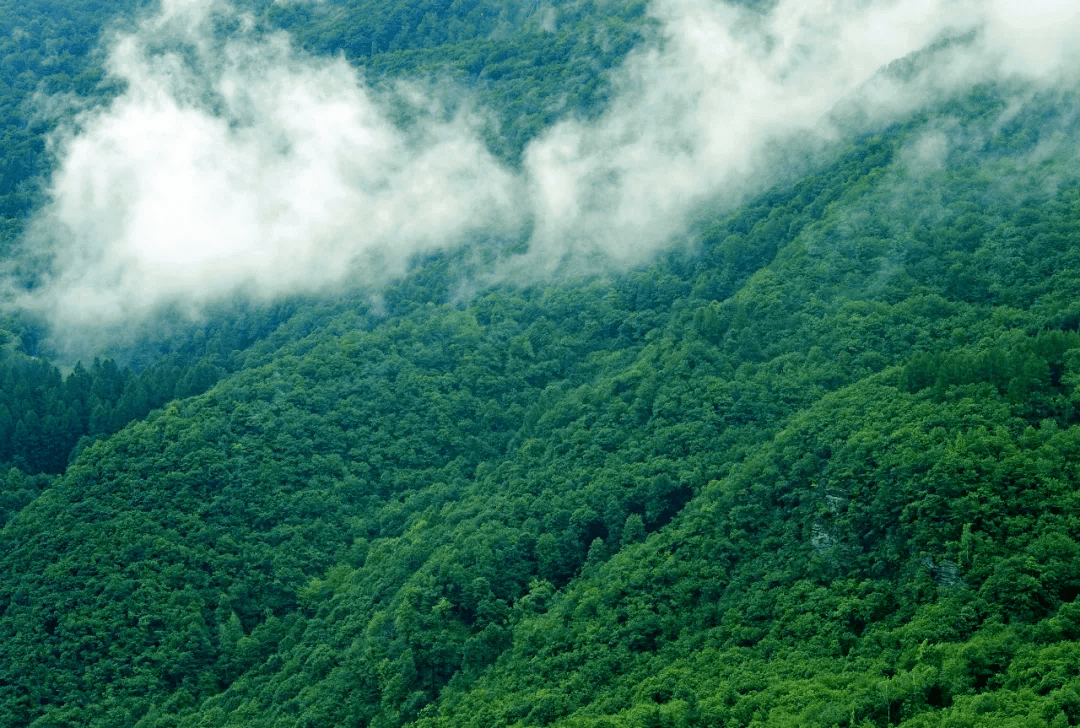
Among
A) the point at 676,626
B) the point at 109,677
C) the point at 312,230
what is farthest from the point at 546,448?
the point at 312,230

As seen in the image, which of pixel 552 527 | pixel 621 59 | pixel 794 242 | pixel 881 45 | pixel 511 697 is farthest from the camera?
pixel 621 59

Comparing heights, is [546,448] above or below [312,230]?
below

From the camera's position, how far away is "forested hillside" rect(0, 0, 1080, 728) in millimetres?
81688

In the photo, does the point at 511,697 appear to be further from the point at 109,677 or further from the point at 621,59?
the point at 621,59

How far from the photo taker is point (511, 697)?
8744 cm

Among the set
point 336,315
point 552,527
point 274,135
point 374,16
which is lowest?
point 552,527

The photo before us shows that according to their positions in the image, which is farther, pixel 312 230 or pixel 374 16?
pixel 374 16

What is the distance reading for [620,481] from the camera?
3967 inches

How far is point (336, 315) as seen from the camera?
441ft

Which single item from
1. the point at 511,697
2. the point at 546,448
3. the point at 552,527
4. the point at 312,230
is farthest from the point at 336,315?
the point at 511,697

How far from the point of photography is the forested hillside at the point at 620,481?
81688mm

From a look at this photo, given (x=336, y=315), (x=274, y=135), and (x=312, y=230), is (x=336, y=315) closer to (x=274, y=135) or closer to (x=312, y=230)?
(x=312, y=230)

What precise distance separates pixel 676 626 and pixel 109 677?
37258mm

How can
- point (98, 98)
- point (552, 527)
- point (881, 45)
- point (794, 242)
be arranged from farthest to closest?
point (98, 98) < point (881, 45) < point (794, 242) < point (552, 527)
